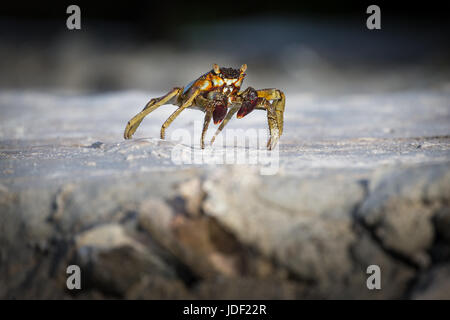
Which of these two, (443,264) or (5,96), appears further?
(5,96)

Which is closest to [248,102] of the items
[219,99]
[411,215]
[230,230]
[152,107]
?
[219,99]

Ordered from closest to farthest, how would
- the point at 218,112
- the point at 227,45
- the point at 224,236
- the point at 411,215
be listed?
the point at 411,215 → the point at 224,236 → the point at 218,112 → the point at 227,45

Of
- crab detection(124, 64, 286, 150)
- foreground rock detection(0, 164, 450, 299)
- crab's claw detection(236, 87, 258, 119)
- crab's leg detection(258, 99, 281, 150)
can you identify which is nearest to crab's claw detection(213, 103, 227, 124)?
crab detection(124, 64, 286, 150)

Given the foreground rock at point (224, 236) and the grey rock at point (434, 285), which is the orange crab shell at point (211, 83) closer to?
the foreground rock at point (224, 236)

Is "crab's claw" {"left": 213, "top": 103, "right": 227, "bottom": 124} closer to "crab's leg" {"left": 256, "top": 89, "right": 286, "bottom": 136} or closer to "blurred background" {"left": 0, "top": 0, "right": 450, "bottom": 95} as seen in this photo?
"crab's leg" {"left": 256, "top": 89, "right": 286, "bottom": 136}

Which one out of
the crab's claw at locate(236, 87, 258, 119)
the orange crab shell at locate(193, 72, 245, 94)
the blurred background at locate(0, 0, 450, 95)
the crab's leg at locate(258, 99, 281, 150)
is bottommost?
the crab's leg at locate(258, 99, 281, 150)

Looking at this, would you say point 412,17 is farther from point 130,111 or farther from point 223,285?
point 223,285

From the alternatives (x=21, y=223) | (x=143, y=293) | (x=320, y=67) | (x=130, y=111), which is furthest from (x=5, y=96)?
(x=320, y=67)

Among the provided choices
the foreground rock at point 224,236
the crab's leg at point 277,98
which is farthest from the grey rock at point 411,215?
the crab's leg at point 277,98

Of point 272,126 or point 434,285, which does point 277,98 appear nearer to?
point 272,126
